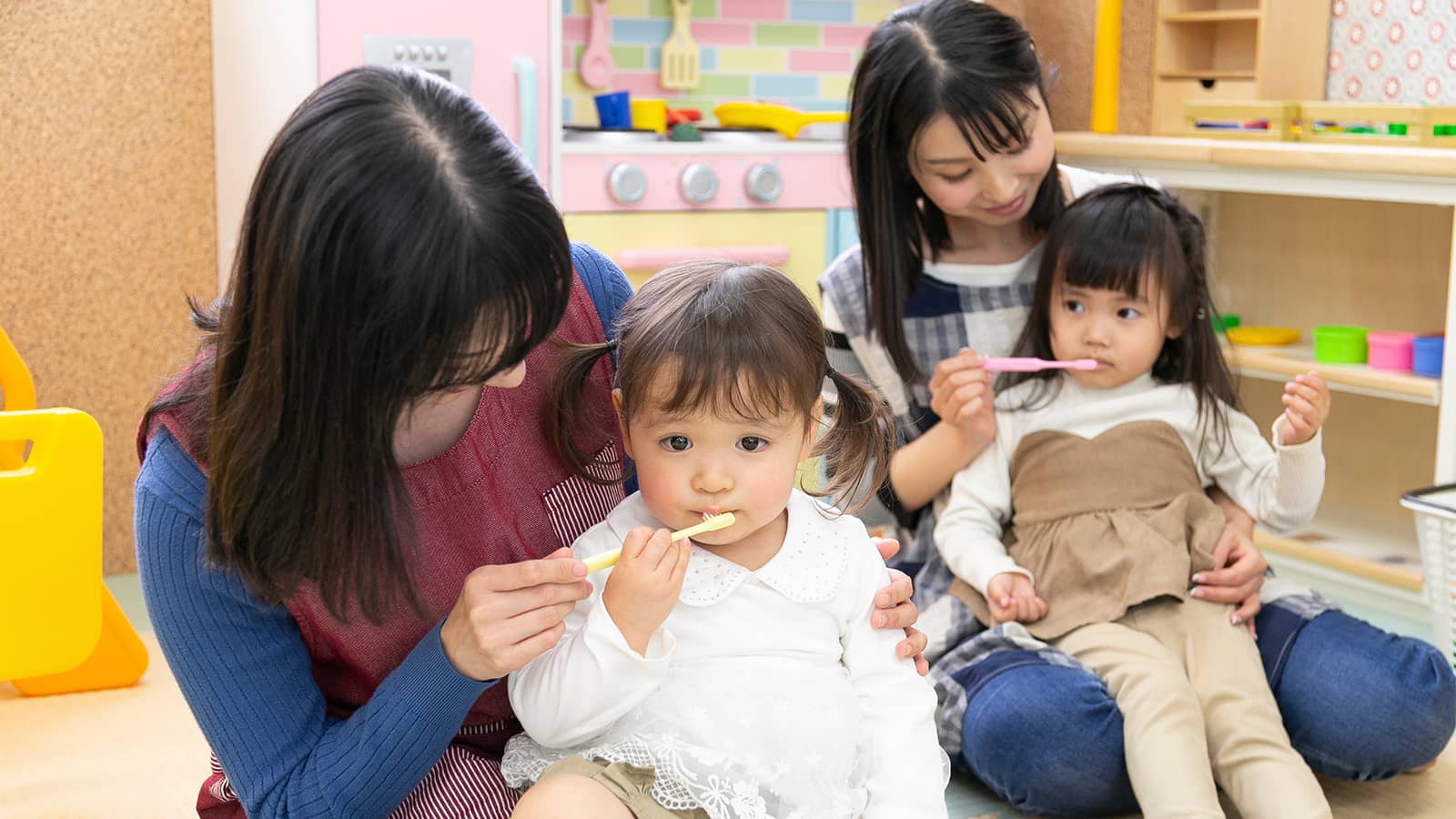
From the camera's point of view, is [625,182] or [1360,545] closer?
[1360,545]

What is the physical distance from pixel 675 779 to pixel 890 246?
3.21 ft

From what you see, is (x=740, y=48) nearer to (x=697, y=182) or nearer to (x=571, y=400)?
(x=697, y=182)

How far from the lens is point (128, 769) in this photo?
2.01 metres

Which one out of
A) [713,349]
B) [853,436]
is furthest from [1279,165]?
[713,349]

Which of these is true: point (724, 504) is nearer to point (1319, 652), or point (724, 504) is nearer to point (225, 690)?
point (225, 690)

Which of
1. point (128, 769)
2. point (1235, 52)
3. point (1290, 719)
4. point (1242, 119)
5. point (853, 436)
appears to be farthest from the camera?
point (1235, 52)

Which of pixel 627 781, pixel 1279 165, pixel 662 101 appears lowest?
pixel 627 781

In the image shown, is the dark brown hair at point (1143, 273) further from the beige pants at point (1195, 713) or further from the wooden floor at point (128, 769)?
the wooden floor at point (128, 769)

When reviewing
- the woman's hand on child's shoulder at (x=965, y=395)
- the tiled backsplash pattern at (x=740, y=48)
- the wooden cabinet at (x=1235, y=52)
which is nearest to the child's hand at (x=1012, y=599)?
the woman's hand on child's shoulder at (x=965, y=395)

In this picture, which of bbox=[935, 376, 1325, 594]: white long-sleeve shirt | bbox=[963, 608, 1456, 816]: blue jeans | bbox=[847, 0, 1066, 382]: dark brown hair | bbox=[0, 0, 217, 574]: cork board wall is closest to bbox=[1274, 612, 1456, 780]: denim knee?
bbox=[963, 608, 1456, 816]: blue jeans

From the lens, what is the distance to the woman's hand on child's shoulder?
1.83m

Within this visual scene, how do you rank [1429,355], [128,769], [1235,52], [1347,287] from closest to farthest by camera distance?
[128,769] < [1429,355] < [1347,287] < [1235,52]

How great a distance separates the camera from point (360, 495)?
0.97m

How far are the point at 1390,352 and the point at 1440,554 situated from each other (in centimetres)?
67
